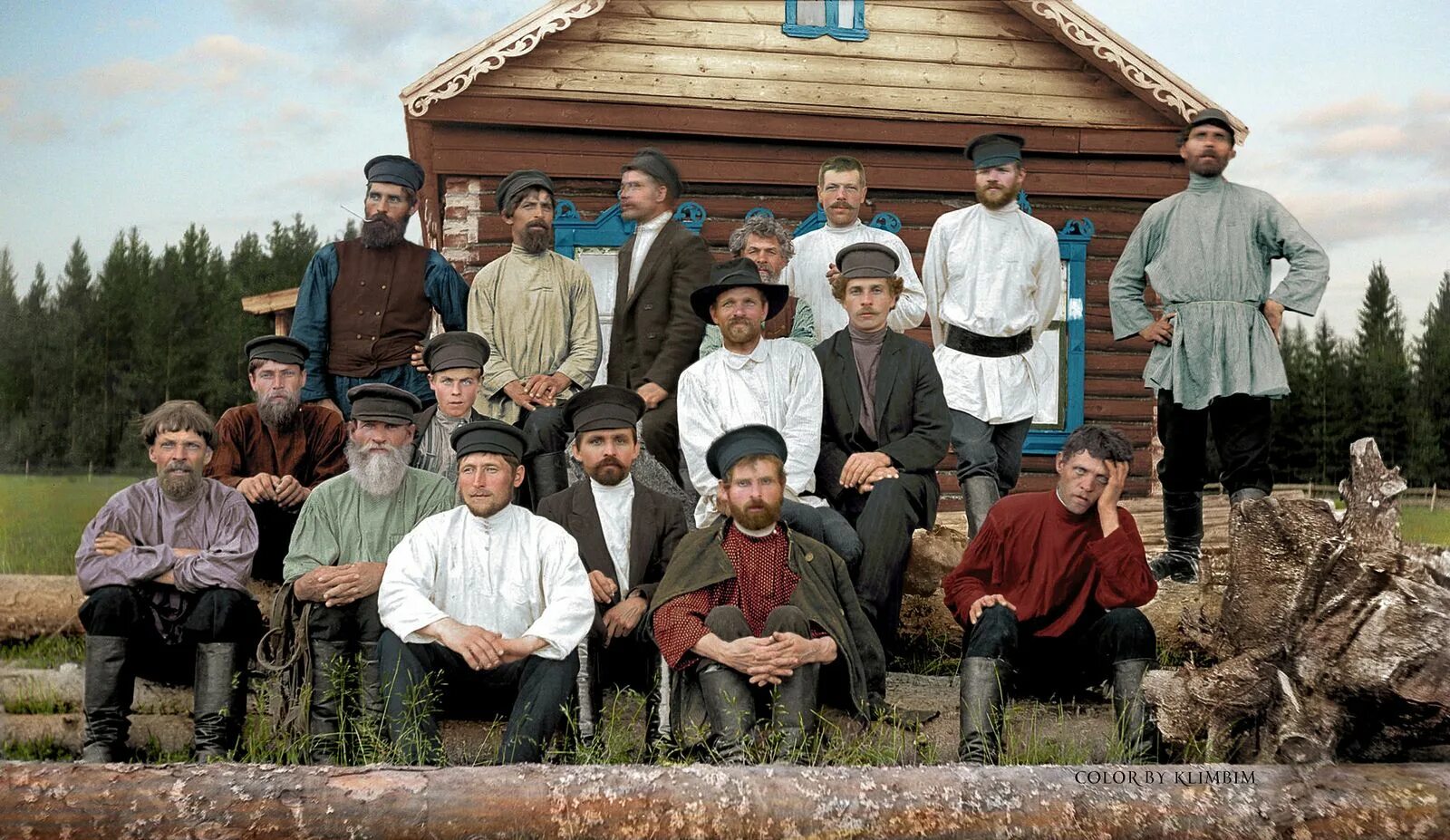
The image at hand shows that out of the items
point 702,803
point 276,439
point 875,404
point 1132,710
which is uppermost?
point 875,404

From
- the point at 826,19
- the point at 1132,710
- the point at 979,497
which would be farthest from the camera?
the point at 826,19

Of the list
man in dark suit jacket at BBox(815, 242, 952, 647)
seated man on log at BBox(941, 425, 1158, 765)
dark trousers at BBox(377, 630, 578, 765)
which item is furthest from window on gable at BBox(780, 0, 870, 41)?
dark trousers at BBox(377, 630, 578, 765)

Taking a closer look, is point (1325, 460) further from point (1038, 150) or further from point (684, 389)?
point (684, 389)

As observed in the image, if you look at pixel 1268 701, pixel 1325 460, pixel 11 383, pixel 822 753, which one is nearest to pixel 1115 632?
pixel 1268 701

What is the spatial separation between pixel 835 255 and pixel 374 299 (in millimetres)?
2295

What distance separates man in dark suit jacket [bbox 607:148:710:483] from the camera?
6.45 m

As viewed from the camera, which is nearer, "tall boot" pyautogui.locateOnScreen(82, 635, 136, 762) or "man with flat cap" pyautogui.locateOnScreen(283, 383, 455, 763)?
"tall boot" pyautogui.locateOnScreen(82, 635, 136, 762)

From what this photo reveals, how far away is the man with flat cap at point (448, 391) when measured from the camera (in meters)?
5.75

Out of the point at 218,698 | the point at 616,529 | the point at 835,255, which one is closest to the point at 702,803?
the point at 616,529

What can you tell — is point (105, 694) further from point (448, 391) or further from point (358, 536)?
point (448, 391)

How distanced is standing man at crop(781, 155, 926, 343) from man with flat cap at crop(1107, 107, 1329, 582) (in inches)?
41.6

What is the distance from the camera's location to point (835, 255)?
670 centimetres

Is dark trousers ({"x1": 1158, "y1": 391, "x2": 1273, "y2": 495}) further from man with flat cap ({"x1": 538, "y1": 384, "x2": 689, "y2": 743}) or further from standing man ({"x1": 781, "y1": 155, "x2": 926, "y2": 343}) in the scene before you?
man with flat cap ({"x1": 538, "y1": 384, "x2": 689, "y2": 743})

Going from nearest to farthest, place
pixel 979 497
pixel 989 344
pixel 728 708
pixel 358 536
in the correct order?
pixel 728 708
pixel 358 536
pixel 979 497
pixel 989 344
